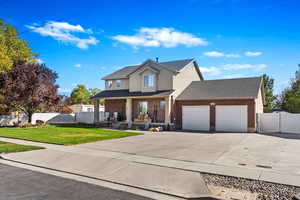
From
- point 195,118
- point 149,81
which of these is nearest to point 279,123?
point 195,118

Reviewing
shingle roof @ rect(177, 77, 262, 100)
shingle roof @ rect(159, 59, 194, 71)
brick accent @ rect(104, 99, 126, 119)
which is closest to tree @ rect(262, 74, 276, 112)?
shingle roof @ rect(177, 77, 262, 100)

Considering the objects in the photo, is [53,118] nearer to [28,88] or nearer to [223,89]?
[28,88]

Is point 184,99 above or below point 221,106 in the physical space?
above

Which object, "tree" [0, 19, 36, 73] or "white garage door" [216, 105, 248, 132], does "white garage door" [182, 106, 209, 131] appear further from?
"tree" [0, 19, 36, 73]

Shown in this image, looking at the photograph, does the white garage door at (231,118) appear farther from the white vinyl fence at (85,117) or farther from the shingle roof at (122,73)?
the white vinyl fence at (85,117)

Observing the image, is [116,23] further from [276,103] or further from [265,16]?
[276,103]

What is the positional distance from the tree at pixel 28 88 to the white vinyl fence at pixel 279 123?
20384mm

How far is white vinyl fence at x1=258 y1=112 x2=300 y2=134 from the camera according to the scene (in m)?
17.0

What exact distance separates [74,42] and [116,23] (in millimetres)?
4557

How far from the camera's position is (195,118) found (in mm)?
19453

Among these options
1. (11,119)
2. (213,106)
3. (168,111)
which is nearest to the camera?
(213,106)

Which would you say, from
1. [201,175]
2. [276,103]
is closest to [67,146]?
[201,175]

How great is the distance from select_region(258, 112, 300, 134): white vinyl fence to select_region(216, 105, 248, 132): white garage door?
1.63m

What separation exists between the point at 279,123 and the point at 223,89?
5536 millimetres
